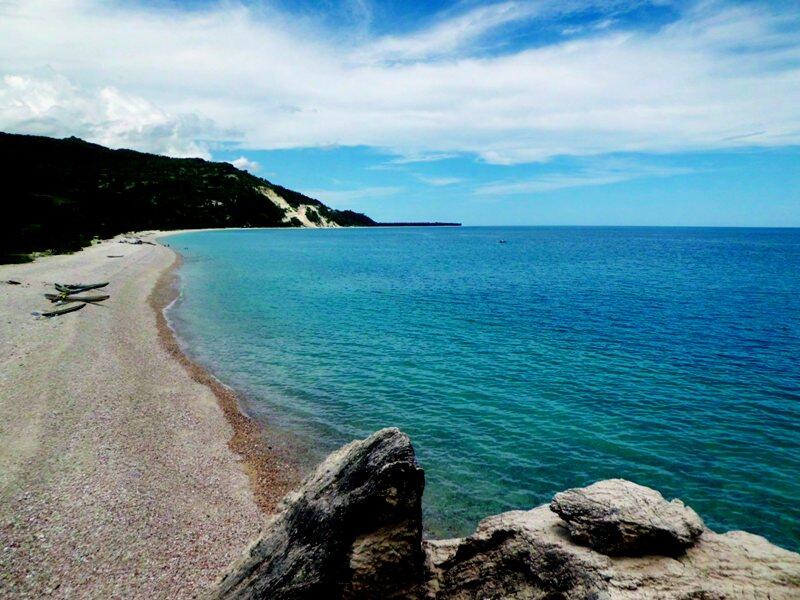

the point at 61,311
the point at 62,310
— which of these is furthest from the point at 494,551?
the point at 62,310

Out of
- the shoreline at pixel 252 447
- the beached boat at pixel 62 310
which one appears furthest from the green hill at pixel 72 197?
the shoreline at pixel 252 447

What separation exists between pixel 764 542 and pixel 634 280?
68.4 m

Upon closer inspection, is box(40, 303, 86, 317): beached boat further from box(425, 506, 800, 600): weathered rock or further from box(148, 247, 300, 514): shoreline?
box(425, 506, 800, 600): weathered rock

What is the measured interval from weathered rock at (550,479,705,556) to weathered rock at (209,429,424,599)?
2.52 meters

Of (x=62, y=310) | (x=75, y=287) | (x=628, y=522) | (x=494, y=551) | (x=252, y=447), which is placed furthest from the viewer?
(x=75, y=287)

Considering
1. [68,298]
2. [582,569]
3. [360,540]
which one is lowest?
[68,298]

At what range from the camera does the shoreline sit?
14.5m

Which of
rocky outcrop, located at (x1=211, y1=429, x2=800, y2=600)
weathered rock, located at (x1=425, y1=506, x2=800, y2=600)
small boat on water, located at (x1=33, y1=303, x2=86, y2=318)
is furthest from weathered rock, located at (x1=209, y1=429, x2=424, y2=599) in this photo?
small boat on water, located at (x1=33, y1=303, x2=86, y2=318)

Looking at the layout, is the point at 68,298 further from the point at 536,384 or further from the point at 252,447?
the point at 536,384

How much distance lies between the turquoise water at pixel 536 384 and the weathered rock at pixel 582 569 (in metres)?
5.21

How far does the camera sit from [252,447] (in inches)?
687

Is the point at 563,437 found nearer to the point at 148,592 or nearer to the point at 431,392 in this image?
the point at 431,392

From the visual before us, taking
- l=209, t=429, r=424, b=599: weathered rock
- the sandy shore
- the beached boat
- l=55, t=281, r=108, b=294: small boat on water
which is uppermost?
l=209, t=429, r=424, b=599: weathered rock

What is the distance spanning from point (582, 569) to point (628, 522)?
0.99 meters
